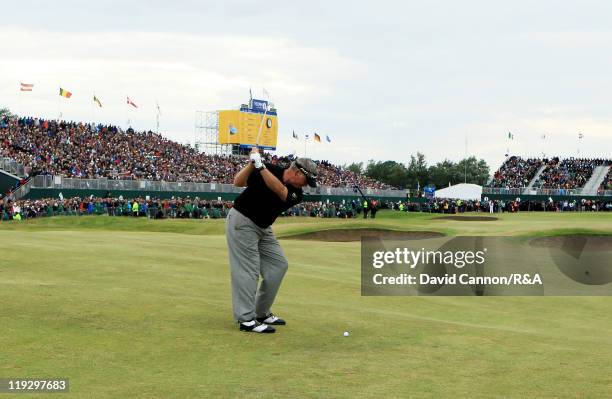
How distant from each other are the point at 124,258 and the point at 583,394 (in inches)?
491

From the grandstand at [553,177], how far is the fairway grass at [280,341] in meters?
77.0

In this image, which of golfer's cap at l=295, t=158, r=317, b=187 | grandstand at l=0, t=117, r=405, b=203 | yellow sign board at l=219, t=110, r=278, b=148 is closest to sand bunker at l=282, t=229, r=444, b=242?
grandstand at l=0, t=117, r=405, b=203

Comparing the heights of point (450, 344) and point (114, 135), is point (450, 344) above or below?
below

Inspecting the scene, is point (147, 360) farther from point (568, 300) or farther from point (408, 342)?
point (568, 300)

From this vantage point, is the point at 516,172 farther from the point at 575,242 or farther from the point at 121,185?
the point at 575,242

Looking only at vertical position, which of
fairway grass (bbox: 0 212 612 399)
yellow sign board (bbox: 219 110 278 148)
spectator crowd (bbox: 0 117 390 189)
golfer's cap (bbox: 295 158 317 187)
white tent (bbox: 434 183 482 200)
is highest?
yellow sign board (bbox: 219 110 278 148)

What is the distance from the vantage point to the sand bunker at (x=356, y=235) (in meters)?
38.3

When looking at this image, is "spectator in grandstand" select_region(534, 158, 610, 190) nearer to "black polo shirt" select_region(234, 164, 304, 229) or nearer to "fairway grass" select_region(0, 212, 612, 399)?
"fairway grass" select_region(0, 212, 612, 399)

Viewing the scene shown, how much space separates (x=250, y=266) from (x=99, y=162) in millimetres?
57978

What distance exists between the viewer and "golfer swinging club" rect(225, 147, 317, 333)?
9.41 m

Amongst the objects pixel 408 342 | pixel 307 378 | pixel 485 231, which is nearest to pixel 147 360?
pixel 307 378

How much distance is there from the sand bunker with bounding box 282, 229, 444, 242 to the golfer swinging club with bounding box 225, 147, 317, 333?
27.9 m

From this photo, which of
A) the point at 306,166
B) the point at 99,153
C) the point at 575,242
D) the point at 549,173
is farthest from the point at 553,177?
the point at 306,166

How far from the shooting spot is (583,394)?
22.3 ft
